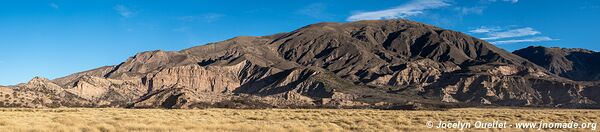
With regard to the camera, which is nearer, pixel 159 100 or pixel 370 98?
A: pixel 159 100

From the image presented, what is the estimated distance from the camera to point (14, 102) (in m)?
111

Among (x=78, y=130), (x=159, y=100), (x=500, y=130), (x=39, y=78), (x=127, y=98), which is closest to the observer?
(x=78, y=130)

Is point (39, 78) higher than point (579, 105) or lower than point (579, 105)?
higher

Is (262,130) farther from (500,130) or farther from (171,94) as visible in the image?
(171,94)

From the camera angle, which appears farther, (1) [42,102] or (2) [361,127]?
(1) [42,102]

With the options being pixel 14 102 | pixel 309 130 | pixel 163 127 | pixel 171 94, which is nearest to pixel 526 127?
pixel 309 130

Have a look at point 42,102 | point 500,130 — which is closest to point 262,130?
point 500,130

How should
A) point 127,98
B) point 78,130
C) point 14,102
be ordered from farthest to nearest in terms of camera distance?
point 127,98
point 14,102
point 78,130

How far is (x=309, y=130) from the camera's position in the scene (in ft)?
89.0

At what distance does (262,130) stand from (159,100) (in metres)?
121

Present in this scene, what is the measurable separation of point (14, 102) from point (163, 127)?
97.0 metres

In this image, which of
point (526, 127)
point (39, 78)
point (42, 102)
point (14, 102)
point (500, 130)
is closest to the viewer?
point (500, 130)

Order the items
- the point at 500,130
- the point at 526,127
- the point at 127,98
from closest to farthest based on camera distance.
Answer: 1. the point at 500,130
2. the point at 526,127
3. the point at 127,98

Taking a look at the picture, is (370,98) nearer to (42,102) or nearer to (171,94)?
(171,94)
